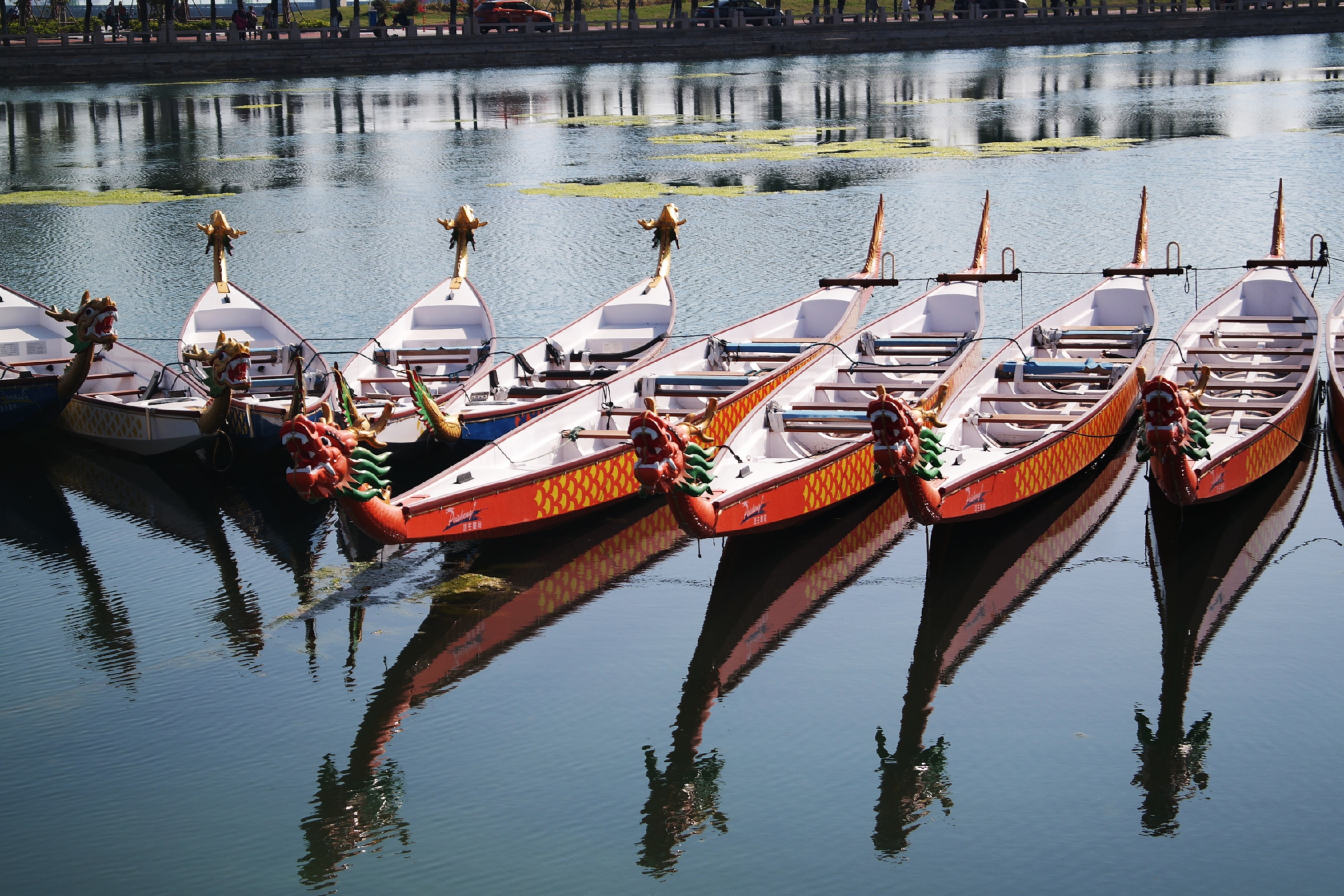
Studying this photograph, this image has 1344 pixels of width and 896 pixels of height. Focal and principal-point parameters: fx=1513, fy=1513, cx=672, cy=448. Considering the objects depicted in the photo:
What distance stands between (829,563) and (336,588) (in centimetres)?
446

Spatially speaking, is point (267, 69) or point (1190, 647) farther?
point (267, 69)

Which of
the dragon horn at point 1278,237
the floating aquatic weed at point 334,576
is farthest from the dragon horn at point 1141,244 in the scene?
the floating aquatic weed at point 334,576

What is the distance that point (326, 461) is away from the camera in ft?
36.2

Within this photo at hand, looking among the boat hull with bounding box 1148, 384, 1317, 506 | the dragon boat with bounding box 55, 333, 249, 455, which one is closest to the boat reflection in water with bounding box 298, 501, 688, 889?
the dragon boat with bounding box 55, 333, 249, 455

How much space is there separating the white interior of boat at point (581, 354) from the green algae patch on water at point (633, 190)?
13532 millimetres

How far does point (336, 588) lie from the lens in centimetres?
1355

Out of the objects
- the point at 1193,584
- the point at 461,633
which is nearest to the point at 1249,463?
the point at 1193,584

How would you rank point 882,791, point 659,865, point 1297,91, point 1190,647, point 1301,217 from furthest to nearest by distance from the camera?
point 1297,91
point 1301,217
point 1190,647
point 882,791
point 659,865

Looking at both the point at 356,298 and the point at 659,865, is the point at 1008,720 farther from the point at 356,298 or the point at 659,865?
the point at 356,298

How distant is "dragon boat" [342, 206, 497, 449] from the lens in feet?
52.4

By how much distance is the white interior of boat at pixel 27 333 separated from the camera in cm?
1944

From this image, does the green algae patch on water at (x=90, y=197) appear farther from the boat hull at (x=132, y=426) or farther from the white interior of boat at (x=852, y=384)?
the white interior of boat at (x=852, y=384)

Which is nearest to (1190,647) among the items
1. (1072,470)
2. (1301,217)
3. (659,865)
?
(1072,470)

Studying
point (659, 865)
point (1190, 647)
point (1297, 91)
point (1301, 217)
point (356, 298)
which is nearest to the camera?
point (659, 865)
